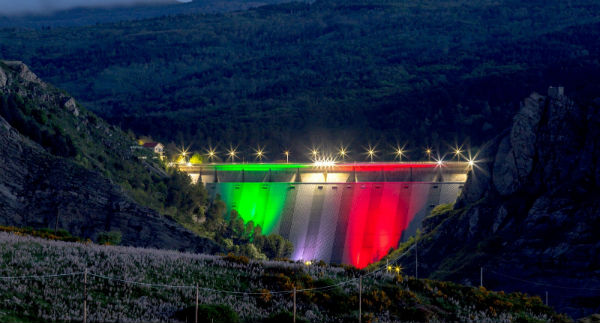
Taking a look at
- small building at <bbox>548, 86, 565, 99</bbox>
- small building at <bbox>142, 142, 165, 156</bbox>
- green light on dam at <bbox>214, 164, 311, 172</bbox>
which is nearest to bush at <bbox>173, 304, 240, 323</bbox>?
small building at <bbox>548, 86, 565, 99</bbox>

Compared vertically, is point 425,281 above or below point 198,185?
below

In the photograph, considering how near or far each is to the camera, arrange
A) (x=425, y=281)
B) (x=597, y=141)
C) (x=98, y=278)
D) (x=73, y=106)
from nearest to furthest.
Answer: (x=98, y=278)
(x=425, y=281)
(x=597, y=141)
(x=73, y=106)

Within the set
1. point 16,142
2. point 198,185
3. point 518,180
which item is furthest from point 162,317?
point 198,185

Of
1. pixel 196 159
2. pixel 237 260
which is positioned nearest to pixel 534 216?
pixel 237 260

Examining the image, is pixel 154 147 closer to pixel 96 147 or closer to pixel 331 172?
pixel 331 172

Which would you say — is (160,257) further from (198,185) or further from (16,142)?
(198,185)

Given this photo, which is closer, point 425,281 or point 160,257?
point 160,257
